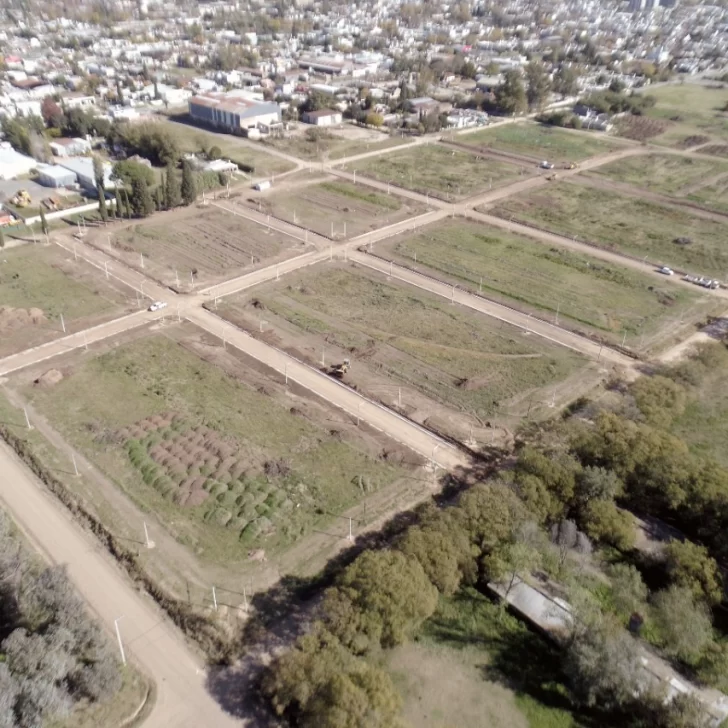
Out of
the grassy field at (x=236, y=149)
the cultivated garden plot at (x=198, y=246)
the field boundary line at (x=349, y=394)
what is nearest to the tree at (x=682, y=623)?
the field boundary line at (x=349, y=394)

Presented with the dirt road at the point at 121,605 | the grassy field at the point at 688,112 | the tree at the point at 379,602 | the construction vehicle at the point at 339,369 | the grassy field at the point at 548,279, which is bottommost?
the grassy field at the point at 688,112

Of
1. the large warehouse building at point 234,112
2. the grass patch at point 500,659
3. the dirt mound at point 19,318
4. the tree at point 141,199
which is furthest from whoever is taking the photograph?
the large warehouse building at point 234,112

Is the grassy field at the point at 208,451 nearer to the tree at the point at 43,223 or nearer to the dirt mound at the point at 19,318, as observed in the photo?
the dirt mound at the point at 19,318

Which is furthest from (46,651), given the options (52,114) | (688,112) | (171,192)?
(688,112)

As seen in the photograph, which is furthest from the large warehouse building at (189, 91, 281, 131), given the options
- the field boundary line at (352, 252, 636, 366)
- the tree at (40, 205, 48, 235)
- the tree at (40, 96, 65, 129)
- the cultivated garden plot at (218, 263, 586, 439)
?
the cultivated garden plot at (218, 263, 586, 439)

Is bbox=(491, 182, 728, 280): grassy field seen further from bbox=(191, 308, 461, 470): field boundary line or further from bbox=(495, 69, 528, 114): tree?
bbox=(495, 69, 528, 114): tree

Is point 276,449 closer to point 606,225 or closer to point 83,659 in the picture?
point 83,659
